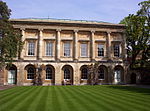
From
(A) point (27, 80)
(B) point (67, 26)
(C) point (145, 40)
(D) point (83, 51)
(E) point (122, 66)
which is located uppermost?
(B) point (67, 26)

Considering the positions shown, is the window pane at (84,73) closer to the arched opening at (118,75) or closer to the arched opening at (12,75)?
the arched opening at (118,75)

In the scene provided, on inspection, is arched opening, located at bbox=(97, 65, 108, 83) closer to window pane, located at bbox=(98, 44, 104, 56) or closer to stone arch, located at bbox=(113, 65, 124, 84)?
stone arch, located at bbox=(113, 65, 124, 84)

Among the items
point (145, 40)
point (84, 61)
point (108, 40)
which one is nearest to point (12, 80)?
point (84, 61)

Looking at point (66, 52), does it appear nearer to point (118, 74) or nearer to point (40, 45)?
point (40, 45)

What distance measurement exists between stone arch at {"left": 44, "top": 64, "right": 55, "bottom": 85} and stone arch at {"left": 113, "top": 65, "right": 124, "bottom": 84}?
12237 mm

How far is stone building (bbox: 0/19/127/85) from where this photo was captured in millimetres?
30391

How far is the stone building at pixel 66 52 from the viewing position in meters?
30.4

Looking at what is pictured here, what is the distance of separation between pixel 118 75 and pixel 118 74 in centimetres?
20

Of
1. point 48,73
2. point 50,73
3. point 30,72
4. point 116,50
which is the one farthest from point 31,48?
point 116,50

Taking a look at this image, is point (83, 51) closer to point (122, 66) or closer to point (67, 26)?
point (67, 26)

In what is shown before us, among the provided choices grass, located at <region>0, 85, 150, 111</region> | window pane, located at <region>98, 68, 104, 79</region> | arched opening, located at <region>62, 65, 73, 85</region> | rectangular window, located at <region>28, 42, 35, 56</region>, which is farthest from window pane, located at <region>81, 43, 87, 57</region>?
grass, located at <region>0, 85, 150, 111</region>

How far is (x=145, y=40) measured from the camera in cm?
3139

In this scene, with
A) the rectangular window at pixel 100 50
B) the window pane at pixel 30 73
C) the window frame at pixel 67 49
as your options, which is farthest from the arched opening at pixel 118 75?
the window pane at pixel 30 73

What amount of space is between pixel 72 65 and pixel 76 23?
321 inches
